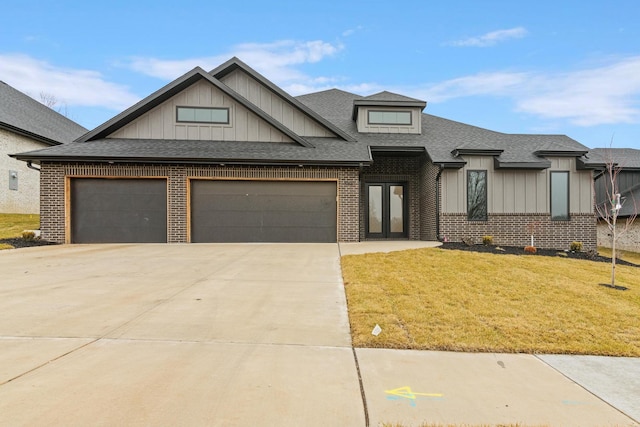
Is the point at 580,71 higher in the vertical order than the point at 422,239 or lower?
higher

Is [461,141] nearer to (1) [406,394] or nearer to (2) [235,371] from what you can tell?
(1) [406,394]

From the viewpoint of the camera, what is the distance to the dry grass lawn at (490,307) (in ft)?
12.2

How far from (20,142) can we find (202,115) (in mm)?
12823

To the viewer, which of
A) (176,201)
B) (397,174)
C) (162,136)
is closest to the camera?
(176,201)

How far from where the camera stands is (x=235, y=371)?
2959 mm

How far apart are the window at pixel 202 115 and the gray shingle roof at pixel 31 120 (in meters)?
11.3

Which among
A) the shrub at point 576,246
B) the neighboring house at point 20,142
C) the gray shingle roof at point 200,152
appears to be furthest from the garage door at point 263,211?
the neighboring house at point 20,142

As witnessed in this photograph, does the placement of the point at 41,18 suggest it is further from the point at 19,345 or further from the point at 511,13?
the point at 511,13

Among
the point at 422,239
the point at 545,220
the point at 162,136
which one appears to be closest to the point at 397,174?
the point at 422,239

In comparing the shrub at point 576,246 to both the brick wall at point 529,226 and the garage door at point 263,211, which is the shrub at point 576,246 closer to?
the brick wall at point 529,226

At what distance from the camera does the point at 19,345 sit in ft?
11.3

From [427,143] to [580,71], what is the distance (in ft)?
39.8

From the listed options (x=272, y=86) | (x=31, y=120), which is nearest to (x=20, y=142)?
(x=31, y=120)

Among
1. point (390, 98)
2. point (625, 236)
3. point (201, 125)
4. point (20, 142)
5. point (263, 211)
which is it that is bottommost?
point (625, 236)
